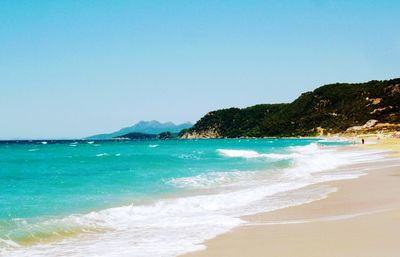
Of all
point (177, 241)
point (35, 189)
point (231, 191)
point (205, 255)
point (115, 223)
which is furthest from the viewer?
point (35, 189)

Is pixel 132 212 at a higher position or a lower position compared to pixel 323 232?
lower

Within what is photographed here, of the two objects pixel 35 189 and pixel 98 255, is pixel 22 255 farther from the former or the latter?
pixel 35 189

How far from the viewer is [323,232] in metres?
10.7

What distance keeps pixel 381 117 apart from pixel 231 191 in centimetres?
16124

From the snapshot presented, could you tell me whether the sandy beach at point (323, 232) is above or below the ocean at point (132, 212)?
above

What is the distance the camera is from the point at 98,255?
9711mm

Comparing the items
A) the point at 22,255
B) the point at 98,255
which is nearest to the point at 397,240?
the point at 98,255

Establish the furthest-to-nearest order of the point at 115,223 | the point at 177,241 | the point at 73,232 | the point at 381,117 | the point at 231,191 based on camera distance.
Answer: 1. the point at 381,117
2. the point at 231,191
3. the point at 115,223
4. the point at 73,232
5. the point at 177,241

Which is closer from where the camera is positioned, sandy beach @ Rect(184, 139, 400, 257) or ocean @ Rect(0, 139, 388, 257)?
sandy beach @ Rect(184, 139, 400, 257)

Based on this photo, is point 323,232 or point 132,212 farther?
point 132,212

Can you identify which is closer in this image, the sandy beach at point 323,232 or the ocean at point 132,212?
the sandy beach at point 323,232

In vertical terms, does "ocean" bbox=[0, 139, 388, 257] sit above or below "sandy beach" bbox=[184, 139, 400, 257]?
below

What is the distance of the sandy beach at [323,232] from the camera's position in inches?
353

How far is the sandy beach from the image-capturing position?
29.4 feet
